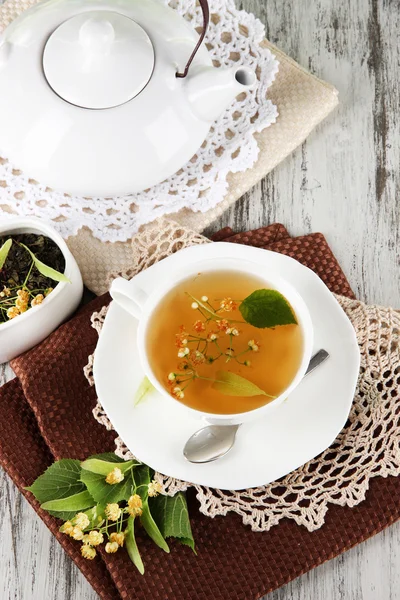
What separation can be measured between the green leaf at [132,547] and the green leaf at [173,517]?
0.13ft

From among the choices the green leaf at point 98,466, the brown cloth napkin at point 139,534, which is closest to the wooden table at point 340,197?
the brown cloth napkin at point 139,534

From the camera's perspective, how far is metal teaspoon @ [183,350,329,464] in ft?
3.11

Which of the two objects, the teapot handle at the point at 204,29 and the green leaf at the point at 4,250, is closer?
the teapot handle at the point at 204,29

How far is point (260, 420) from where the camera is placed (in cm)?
98

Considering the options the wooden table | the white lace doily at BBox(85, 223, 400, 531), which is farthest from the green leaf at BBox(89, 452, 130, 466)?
the wooden table

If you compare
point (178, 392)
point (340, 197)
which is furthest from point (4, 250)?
point (340, 197)

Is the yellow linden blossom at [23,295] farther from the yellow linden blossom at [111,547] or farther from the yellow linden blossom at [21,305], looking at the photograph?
the yellow linden blossom at [111,547]

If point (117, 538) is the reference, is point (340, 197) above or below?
above

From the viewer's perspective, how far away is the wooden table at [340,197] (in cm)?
107

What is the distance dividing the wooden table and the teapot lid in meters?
0.33

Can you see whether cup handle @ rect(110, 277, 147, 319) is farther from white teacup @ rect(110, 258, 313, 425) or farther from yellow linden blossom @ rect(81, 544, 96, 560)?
yellow linden blossom @ rect(81, 544, 96, 560)

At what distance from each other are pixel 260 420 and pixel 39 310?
0.36 meters

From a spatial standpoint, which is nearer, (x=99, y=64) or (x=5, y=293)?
(x=99, y=64)

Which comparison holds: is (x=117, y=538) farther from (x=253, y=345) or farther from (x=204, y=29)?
(x=204, y=29)
